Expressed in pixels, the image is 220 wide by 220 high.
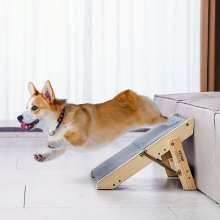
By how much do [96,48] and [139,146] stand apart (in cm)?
195

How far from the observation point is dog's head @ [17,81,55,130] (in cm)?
259

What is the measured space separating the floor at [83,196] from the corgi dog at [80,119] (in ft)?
0.64

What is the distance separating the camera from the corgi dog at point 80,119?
2.62 m

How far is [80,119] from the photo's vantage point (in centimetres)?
268

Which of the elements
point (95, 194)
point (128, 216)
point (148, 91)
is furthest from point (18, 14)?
point (128, 216)

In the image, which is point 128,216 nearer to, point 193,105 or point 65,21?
point 193,105

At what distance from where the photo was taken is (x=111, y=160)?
2.92 metres

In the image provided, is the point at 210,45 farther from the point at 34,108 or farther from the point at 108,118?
the point at 34,108

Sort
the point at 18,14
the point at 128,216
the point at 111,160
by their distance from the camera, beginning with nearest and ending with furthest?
the point at 128,216 < the point at 111,160 < the point at 18,14

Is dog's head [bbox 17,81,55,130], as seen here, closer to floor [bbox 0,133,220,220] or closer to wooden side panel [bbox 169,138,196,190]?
floor [bbox 0,133,220,220]

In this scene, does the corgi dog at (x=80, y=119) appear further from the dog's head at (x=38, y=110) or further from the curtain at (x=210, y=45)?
the curtain at (x=210, y=45)

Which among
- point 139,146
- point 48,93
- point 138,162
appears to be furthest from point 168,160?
point 48,93

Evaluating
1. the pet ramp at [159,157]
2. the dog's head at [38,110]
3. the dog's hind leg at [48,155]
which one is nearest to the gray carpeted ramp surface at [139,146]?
the pet ramp at [159,157]

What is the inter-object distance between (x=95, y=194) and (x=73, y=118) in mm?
381
